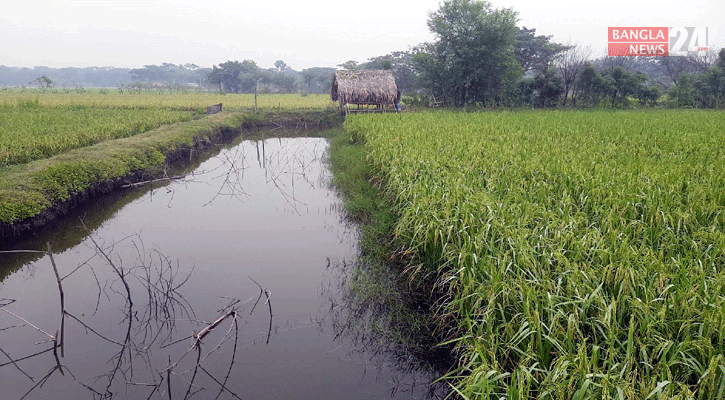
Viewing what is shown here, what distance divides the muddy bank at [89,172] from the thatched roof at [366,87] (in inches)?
283

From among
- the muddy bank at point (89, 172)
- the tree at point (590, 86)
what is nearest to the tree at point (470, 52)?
the tree at point (590, 86)

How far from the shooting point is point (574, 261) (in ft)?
11.1

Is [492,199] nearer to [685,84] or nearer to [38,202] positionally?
[38,202]

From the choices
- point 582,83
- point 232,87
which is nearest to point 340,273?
point 582,83

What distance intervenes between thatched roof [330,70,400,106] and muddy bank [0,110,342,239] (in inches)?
283

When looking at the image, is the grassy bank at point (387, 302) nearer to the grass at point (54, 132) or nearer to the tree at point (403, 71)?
the grass at point (54, 132)

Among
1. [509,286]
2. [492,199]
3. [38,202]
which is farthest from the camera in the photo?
[38,202]

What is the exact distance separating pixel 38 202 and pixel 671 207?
8686 mm

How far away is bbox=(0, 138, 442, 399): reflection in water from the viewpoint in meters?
3.48

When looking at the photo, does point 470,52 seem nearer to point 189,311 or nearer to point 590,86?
point 590,86

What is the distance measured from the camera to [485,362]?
250 cm

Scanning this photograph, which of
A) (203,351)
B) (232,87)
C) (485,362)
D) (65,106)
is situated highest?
(232,87)

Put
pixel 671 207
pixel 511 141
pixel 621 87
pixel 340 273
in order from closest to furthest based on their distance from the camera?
pixel 671 207 < pixel 340 273 < pixel 511 141 < pixel 621 87

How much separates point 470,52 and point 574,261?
73.2 feet
